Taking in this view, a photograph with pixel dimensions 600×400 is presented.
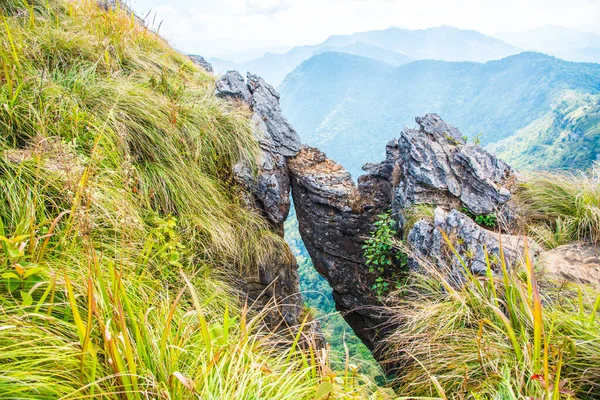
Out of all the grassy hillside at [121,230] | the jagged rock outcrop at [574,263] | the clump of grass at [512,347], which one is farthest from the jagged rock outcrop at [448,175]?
the grassy hillside at [121,230]

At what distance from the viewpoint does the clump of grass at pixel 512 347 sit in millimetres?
1680

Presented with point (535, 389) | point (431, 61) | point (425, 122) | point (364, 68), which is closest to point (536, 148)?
point (425, 122)

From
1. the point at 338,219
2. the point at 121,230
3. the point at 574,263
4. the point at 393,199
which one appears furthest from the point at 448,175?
the point at 121,230

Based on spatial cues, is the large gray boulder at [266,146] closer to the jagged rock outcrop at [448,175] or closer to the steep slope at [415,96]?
the jagged rock outcrop at [448,175]

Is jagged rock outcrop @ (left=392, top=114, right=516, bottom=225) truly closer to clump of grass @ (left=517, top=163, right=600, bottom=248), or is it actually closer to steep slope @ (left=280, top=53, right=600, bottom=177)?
clump of grass @ (left=517, top=163, right=600, bottom=248)

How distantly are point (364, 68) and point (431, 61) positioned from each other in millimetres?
40281

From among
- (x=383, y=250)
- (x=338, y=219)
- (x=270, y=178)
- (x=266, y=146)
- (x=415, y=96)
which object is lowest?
(x=383, y=250)

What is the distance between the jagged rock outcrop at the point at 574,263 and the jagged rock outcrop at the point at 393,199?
510 millimetres

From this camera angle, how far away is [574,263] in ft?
11.8

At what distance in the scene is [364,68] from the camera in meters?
197

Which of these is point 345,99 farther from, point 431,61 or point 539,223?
point 539,223

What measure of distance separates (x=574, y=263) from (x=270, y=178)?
13.6 feet

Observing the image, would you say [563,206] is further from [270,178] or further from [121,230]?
[121,230]

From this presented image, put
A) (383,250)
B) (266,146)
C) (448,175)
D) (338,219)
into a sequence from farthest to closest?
1. (338,219)
2. (266,146)
3. (383,250)
4. (448,175)
